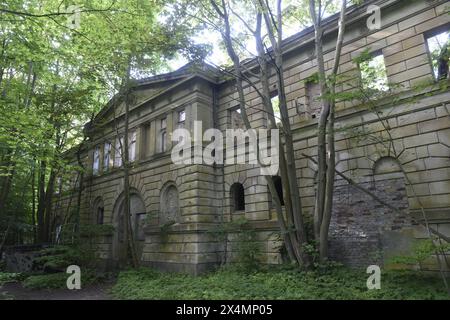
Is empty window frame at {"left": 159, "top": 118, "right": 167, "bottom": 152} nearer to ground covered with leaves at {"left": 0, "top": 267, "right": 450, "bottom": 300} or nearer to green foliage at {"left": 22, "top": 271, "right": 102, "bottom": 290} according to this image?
ground covered with leaves at {"left": 0, "top": 267, "right": 450, "bottom": 300}

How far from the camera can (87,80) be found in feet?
53.0

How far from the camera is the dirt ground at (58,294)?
36.9 feet

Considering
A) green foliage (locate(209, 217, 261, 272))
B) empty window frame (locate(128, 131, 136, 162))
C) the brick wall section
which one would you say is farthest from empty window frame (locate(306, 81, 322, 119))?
empty window frame (locate(128, 131, 136, 162))

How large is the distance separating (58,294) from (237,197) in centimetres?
812

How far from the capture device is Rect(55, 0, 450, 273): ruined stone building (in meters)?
9.94

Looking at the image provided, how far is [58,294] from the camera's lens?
12.1 m

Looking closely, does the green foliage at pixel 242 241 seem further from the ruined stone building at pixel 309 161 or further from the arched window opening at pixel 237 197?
the arched window opening at pixel 237 197

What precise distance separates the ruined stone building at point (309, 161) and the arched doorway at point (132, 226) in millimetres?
61

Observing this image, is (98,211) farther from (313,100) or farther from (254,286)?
(313,100)

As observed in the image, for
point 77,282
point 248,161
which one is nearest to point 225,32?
point 248,161

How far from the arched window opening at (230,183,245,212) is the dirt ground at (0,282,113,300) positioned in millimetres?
6257

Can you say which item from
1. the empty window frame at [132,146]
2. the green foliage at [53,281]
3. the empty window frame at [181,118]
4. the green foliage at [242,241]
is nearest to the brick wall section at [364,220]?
the green foliage at [242,241]

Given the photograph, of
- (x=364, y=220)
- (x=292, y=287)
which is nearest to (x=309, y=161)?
(x=364, y=220)
